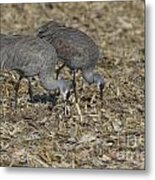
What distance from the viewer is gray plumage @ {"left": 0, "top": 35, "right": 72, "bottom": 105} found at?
83.4 inches

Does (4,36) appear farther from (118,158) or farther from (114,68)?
(118,158)

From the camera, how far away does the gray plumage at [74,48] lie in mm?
2096

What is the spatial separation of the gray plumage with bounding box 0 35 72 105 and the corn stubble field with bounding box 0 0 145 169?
31 millimetres

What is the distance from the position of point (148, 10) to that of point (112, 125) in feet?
1.60

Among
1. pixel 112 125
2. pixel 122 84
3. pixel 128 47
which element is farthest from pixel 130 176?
pixel 128 47

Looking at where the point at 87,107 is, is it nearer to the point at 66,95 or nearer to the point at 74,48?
the point at 66,95

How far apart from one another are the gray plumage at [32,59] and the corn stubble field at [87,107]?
0.03 m

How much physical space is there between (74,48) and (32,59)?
179 mm

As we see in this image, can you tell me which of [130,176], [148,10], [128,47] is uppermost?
[148,10]

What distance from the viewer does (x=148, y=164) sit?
82.6 inches

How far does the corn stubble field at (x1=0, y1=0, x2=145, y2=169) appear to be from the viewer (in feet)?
6.79

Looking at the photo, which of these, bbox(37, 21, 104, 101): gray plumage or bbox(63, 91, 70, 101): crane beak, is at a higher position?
bbox(37, 21, 104, 101): gray plumage

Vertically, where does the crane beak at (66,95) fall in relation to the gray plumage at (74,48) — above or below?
below

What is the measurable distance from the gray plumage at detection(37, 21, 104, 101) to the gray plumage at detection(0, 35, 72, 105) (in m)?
0.03
